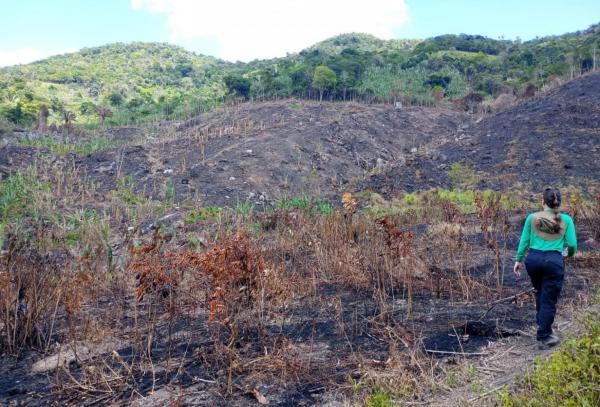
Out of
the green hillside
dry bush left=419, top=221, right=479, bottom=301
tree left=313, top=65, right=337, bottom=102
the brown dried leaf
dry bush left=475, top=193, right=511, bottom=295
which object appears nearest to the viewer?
the brown dried leaf

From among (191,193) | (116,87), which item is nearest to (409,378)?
(191,193)

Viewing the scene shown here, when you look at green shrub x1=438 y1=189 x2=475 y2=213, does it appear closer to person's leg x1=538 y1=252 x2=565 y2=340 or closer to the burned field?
the burned field

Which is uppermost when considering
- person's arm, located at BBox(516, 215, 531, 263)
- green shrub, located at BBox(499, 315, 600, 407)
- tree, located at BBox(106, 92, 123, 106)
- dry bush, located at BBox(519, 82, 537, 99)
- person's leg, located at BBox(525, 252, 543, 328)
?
dry bush, located at BBox(519, 82, 537, 99)

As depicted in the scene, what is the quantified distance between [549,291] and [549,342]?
382 mm

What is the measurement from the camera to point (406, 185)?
15.4m

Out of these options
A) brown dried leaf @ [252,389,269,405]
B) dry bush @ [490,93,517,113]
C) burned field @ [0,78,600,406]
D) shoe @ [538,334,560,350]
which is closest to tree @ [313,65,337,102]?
dry bush @ [490,93,517,113]

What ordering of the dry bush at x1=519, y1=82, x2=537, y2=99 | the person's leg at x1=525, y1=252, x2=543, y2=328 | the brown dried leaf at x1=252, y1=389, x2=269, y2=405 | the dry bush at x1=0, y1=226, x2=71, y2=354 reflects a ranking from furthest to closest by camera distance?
the dry bush at x1=519, y1=82, x2=537, y2=99 < the dry bush at x1=0, y1=226, x2=71, y2=354 < the person's leg at x1=525, y1=252, x2=543, y2=328 < the brown dried leaf at x1=252, y1=389, x2=269, y2=405

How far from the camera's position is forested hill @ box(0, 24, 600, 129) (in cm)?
2636

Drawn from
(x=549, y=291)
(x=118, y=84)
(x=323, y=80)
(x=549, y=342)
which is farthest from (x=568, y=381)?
(x=118, y=84)

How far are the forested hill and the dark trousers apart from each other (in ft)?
65.6

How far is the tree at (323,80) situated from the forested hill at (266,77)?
Answer: 7 cm

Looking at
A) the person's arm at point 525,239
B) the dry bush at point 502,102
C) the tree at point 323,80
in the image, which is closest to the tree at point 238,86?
the tree at point 323,80

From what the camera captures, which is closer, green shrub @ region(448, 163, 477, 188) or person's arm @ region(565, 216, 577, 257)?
person's arm @ region(565, 216, 577, 257)

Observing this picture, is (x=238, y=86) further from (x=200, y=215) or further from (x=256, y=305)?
(x=256, y=305)
